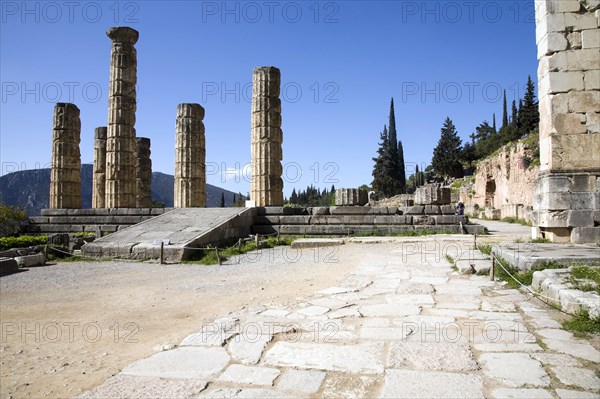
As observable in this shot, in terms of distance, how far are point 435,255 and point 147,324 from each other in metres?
6.39

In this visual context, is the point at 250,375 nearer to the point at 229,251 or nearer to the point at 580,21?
the point at 229,251

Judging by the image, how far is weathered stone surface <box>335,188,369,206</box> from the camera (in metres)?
14.9

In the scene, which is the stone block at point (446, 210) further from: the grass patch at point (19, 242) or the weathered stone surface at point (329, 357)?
the grass patch at point (19, 242)

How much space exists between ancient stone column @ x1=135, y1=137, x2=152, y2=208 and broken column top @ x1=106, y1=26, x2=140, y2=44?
667cm

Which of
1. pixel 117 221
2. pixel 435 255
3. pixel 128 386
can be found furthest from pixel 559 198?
pixel 117 221

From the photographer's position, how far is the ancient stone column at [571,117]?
26.1 ft

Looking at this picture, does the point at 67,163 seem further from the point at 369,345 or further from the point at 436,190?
the point at 369,345

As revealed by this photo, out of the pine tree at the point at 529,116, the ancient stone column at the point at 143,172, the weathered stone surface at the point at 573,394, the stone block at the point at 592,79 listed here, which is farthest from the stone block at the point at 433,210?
the pine tree at the point at 529,116

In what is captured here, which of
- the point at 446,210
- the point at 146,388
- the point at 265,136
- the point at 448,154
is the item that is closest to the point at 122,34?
the point at 265,136

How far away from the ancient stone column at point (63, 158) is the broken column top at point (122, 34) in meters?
3.83

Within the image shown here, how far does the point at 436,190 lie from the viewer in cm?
1440

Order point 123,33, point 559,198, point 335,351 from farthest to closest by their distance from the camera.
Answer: point 123,33 → point 559,198 → point 335,351

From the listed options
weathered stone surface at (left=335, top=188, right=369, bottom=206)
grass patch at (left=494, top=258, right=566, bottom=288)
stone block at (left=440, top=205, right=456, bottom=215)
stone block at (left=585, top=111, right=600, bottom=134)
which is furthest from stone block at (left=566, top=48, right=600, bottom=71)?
weathered stone surface at (left=335, top=188, right=369, bottom=206)

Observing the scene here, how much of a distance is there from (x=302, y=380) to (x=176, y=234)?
32.4ft
